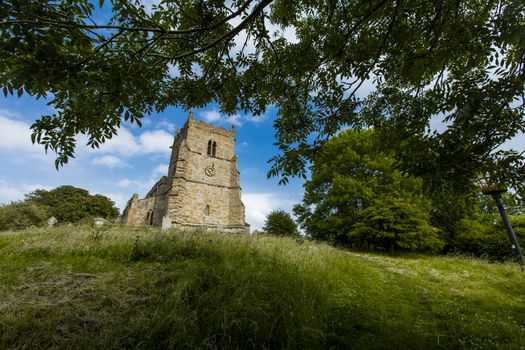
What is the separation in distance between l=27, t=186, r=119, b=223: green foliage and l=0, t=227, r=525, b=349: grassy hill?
30.0 m

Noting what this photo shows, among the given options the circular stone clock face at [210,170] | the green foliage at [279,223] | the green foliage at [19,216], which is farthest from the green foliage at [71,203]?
the green foliage at [279,223]

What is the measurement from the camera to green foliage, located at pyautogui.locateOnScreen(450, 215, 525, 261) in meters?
14.3

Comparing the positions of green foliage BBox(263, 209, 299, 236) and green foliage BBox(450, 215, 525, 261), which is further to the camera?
green foliage BBox(263, 209, 299, 236)

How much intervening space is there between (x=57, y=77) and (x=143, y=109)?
2.13m

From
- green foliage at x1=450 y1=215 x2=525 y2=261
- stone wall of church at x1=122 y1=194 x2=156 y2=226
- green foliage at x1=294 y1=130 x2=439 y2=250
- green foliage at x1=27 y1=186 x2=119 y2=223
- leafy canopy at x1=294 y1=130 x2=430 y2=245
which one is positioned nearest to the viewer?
green foliage at x1=450 y1=215 x2=525 y2=261

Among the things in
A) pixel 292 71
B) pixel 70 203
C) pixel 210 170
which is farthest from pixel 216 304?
pixel 70 203

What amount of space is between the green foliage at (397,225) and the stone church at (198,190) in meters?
11.5

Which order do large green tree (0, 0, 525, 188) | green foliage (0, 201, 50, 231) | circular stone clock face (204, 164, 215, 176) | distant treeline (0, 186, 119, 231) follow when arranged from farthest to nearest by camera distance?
distant treeline (0, 186, 119, 231)
circular stone clock face (204, 164, 215, 176)
green foliage (0, 201, 50, 231)
large green tree (0, 0, 525, 188)

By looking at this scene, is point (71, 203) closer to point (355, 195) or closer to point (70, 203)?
point (70, 203)

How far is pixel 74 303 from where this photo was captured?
10.2ft

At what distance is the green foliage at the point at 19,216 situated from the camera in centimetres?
2041

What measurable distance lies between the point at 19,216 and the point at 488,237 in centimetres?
3979

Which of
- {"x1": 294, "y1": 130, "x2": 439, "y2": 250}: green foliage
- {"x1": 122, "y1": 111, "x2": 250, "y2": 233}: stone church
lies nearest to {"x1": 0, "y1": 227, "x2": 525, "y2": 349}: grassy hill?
{"x1": 294, "y1": 130, "x2": 439, "y2": 250}: green foliage

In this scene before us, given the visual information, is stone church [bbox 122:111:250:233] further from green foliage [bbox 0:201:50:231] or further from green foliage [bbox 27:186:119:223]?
green foliage [bbox 27:186:119:223]
